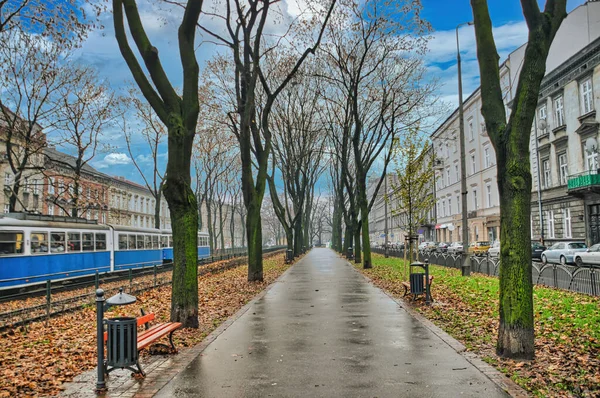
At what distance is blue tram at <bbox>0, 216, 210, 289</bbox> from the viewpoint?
60.0 ft

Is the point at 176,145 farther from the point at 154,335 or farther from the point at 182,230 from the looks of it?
the point at 154,335

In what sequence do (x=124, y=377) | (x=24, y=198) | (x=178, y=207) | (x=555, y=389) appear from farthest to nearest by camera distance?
(x=24, y=198) < (x=178, y=207) < (x=124, y=377) < (x=555, y=389)

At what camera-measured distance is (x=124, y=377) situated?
666 cm

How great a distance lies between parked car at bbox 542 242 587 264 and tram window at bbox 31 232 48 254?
2531 centimetres

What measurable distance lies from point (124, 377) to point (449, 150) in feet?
204

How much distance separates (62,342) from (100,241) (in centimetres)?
1703

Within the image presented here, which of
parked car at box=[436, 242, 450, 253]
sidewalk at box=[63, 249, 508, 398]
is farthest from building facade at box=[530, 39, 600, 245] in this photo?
sidewalk at box=[63, 249, 508, 398]

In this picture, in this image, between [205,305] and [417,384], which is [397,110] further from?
[417,384]

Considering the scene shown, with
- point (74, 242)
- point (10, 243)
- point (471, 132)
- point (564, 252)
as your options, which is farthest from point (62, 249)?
point (471, 132)

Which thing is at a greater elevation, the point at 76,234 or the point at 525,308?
the point at 76,234

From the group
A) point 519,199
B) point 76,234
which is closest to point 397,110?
point 76,234

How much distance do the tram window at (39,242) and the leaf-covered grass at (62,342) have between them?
592cm

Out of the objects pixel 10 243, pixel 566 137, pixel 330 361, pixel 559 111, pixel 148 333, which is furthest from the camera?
pixel 559 111

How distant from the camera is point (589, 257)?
25.6m
